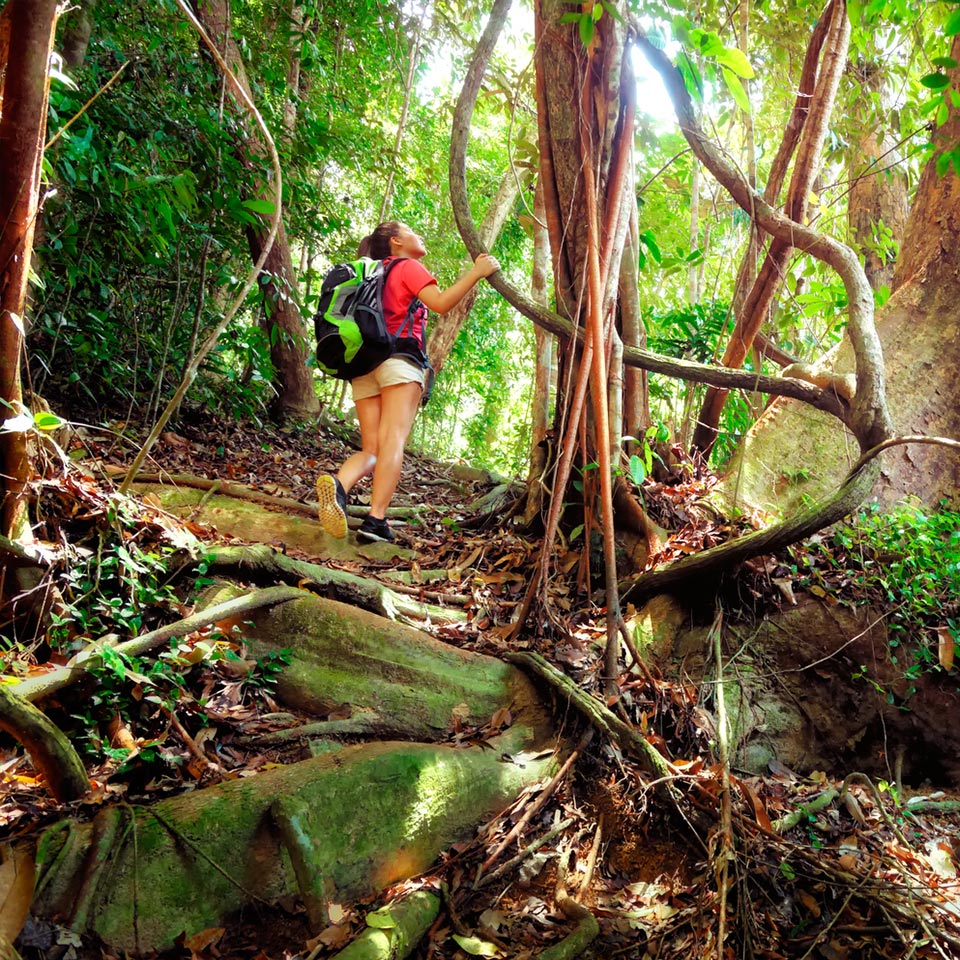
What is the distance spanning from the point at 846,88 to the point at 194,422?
6.15 metres

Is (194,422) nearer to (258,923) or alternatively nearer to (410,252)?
(410,252)

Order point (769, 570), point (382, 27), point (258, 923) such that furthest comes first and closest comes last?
point (382, 27), point (769, 570), point (258, 923)

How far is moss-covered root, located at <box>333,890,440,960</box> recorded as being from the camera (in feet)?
5.94

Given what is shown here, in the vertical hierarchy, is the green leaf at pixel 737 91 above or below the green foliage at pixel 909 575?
above

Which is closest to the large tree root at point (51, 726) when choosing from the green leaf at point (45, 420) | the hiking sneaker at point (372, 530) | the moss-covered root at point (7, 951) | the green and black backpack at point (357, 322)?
the moss-covered root at point (7, 951)

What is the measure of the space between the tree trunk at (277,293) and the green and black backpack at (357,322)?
798 mm

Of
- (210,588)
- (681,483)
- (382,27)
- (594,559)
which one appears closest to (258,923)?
(210,588)

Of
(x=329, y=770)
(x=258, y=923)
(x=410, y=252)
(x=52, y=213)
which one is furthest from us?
(x=410, y=252)

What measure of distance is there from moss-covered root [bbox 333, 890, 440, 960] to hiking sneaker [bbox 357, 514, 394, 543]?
2.28 metres

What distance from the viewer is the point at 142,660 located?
92.0 inches

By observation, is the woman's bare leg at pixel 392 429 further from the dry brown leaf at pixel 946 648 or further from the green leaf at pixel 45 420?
the dry brown leaf at pixel 946 648

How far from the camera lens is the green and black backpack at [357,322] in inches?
148

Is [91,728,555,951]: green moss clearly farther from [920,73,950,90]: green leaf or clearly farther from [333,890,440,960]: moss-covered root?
[920,73,950,90]: green leaf

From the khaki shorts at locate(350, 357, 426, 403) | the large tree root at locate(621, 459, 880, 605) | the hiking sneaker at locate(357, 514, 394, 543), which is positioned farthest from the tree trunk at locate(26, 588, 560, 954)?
the khaki shorts at locate(350, 357, 426, 403)
